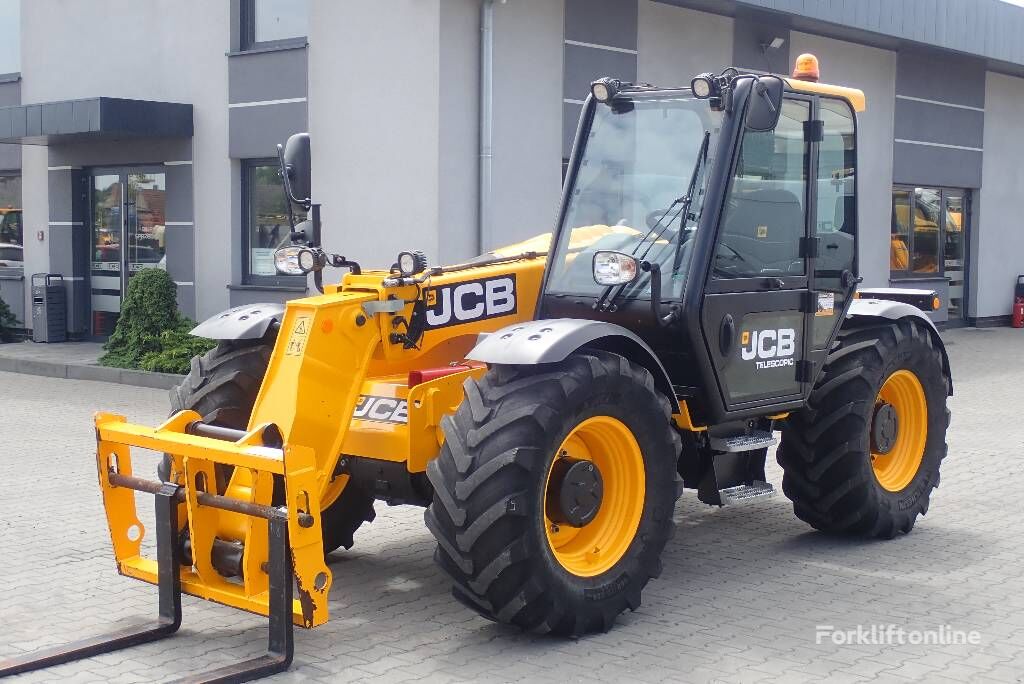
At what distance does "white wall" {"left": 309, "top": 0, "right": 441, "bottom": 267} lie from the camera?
13.8m

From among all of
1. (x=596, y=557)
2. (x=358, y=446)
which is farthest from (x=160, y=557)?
(x=596, y=557)

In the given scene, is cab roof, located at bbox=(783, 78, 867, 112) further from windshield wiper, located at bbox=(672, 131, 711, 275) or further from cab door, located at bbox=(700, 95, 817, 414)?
windshield wiper, located at bbox=(672, 131, 711, 275)

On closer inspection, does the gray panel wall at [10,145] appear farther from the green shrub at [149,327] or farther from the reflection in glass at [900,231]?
the reflection in glass at [900,231]

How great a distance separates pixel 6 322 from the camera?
18422 millimetres

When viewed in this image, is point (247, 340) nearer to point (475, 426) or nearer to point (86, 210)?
point (475, 426)

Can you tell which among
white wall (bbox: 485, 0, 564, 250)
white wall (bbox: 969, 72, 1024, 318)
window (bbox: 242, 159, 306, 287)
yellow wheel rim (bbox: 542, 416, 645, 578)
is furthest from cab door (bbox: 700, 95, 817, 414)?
white wall (bbox: 969, 72, 1024, 318)

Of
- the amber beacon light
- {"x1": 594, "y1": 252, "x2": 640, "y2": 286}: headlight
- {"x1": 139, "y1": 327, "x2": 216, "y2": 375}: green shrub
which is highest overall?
the amber beacon light

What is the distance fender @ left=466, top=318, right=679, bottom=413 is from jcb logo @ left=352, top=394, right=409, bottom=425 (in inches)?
18.0

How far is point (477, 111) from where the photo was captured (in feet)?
46.1

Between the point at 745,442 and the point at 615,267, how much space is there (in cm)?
139

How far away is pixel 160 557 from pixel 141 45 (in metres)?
12.9

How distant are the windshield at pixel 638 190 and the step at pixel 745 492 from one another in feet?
3.86

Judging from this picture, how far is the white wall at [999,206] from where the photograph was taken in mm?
22531

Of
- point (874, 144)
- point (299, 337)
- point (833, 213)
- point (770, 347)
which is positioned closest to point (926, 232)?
point (874, 144)
